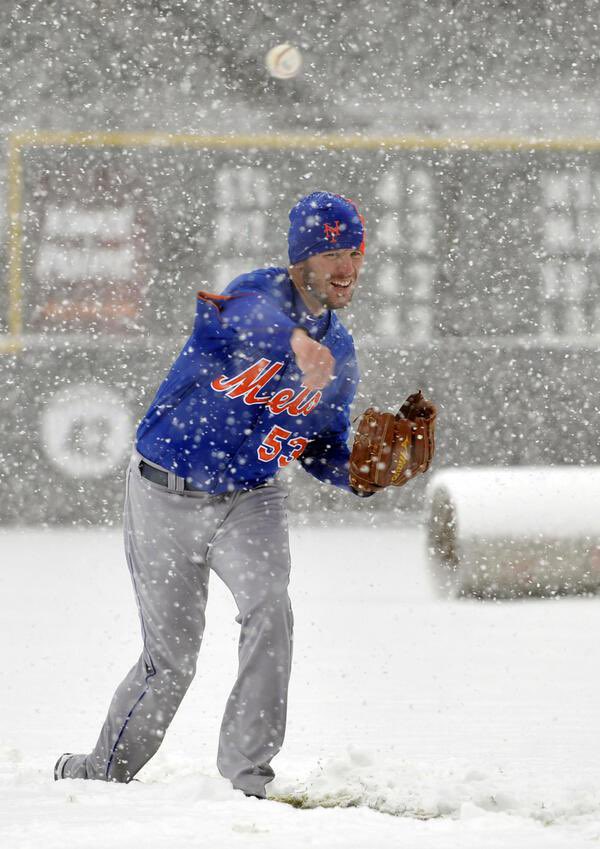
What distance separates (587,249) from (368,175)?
7.12 ft

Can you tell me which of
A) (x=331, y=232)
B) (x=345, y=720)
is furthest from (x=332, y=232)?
(x=345, y=720)

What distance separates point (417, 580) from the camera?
32.0ft

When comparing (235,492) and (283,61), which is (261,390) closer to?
(235,492)

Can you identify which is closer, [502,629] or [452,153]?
[502,629]

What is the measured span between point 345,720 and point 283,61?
9.60 metres

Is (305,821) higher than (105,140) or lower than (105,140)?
lower

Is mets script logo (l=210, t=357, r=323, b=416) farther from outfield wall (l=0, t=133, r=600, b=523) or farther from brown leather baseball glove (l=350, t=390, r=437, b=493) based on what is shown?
outfield wall (l=0, t=133, r=600, b=523)

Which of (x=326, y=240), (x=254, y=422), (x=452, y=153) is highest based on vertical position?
(x=452, y=153)

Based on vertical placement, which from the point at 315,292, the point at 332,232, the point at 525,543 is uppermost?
the point at 332,232

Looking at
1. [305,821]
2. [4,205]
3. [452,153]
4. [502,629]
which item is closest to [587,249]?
[452,153]

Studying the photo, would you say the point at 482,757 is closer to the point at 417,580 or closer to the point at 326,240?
the point at 326,240

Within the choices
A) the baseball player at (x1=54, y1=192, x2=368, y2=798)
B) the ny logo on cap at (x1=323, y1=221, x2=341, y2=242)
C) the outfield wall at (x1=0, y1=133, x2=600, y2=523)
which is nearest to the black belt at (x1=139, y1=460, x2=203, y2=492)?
the baseball player at (x1=54, y1=192, x2=368, y2=798)

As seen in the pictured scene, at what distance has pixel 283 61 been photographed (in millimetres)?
13938

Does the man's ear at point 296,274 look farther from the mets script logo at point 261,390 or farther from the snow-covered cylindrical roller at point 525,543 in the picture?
the snow-covered cylindrical roller at point 525,543
